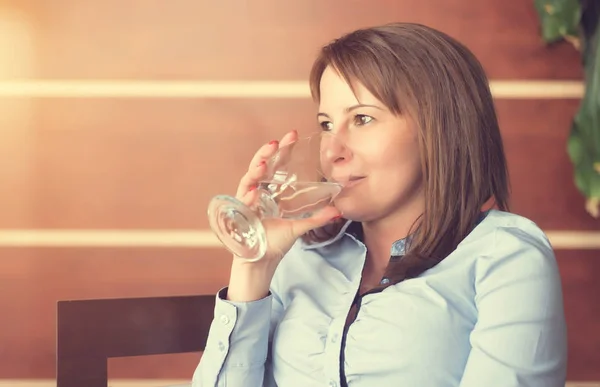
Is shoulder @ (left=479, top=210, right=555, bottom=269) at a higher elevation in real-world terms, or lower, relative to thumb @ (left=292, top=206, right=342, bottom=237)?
higher

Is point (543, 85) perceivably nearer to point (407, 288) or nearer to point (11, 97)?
point (407, 288)

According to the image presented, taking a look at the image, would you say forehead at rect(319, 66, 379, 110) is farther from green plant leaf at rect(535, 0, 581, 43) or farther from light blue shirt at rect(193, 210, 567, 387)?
green plant leaf at rect(535, 0, 581, 43)

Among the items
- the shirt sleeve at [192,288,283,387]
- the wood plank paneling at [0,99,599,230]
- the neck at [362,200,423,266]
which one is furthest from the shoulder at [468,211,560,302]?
the wood plank paneling at [0,99,599,230]

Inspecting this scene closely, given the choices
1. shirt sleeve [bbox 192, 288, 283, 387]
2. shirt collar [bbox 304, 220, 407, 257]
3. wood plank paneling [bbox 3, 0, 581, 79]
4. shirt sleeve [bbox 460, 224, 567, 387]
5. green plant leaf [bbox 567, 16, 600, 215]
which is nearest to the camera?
shirt sleeve [bbox 460, 224, 567, 387]

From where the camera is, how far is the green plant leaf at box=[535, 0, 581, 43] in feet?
5.39

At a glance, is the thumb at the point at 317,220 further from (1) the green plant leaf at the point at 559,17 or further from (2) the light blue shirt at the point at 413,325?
(1) the green plant leaf at the point at 559,17

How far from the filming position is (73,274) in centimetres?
178

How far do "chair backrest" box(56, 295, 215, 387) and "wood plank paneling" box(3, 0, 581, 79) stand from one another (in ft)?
2.60

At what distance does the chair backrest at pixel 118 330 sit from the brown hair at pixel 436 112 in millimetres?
354

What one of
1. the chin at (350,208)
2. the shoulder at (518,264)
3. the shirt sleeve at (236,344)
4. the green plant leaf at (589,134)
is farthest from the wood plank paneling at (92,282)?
the shoulder at (518,264)

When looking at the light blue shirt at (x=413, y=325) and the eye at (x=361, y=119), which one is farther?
the eye at (x=361, y=119)

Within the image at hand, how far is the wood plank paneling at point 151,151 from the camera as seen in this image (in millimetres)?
1753

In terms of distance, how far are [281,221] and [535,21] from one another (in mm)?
1094

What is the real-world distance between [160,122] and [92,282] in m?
0.46
